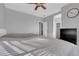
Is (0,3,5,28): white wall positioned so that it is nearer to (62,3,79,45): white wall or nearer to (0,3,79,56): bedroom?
(0,3,79,56): bedroom

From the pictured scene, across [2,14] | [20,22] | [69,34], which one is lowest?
[69,34]

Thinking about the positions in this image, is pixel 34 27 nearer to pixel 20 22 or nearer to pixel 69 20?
pixel 20 22

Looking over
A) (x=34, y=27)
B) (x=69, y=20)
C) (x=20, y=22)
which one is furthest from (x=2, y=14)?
(x=69, y=20)

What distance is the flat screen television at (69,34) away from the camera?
57.7 inches

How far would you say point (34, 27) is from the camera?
1.51 metres

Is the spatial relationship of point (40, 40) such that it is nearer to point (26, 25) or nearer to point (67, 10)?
point (26, 25)

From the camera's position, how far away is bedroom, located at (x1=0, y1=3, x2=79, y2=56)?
4.50 ft

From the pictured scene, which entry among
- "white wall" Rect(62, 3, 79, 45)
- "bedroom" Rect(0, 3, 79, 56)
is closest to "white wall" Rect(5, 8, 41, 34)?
"bedroom" Rect(0, 3, 79, 56)

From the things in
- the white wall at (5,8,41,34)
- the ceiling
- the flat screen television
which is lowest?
the flat screen television

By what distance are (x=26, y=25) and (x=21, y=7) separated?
0.83ft

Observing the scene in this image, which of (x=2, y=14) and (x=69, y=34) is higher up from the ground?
(x=2, y=14)

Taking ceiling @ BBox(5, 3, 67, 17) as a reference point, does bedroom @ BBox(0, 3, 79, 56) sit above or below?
below

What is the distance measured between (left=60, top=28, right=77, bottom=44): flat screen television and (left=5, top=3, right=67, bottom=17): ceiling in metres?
0.30

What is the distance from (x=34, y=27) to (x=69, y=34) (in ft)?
1.62
